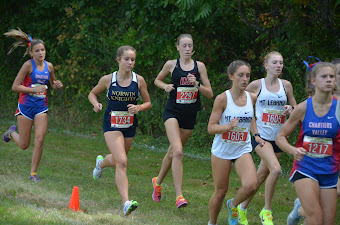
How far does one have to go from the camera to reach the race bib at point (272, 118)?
23.2 ft

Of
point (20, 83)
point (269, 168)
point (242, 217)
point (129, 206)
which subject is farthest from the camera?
point (20, 83)

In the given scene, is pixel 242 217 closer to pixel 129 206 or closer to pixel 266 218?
pixel 266 218

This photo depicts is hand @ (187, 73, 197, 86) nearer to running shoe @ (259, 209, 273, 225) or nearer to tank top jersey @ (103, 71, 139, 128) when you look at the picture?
tank top jersey @ (103, 71, 139, 128)

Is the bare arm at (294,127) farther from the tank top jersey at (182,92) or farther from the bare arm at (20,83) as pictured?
the bare arm at (20,83)

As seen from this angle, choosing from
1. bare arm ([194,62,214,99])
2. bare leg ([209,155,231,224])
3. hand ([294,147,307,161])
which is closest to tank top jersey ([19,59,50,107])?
bare arm ([194,62,214,99])

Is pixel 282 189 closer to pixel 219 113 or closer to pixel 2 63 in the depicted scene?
pixel 219 113

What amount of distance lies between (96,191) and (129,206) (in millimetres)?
2014

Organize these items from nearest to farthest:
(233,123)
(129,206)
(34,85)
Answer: (233,123)
(129,206)
(34,85)

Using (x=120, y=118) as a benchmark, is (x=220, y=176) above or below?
below

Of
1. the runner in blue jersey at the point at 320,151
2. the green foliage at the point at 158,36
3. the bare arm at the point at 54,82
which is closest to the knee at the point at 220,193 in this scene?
the runner in blue jersey at the point at 320,151

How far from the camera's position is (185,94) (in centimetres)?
778

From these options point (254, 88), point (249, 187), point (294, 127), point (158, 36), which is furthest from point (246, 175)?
point (158, 36)

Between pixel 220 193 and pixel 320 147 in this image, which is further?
pixel 220 193

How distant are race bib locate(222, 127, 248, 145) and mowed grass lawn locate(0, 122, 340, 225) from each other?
1239 millimetres
